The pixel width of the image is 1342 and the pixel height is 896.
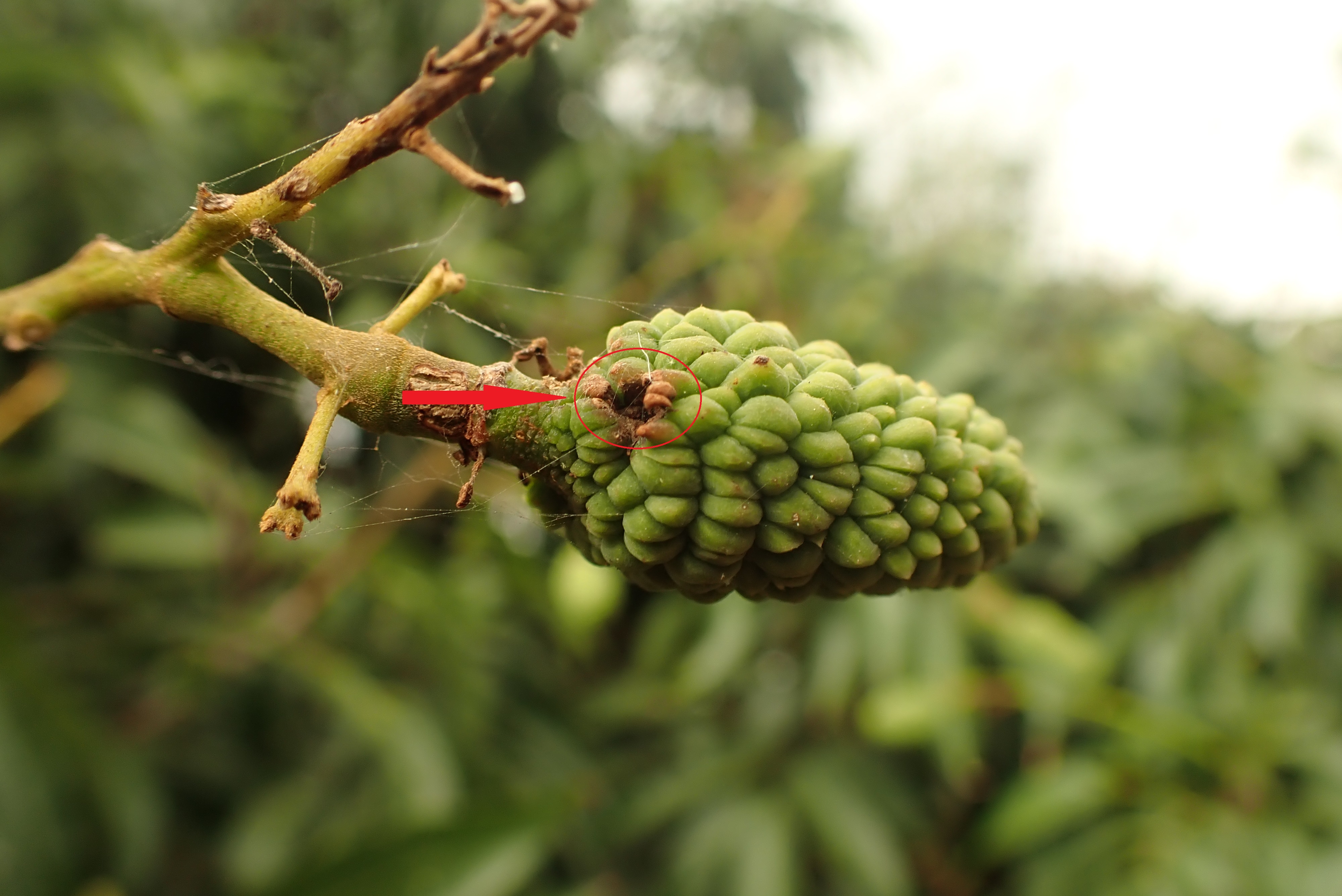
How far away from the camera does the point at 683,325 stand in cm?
98

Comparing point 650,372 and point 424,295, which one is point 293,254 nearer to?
point 424,295

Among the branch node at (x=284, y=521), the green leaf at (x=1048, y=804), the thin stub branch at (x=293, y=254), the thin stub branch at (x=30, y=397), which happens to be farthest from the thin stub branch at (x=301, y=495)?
the green leaf at (x=1048, y=804)

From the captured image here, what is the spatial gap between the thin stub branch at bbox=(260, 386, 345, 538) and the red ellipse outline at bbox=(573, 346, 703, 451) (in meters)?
0.25

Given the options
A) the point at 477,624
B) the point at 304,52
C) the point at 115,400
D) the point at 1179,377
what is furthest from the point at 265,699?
the point at 1179,377

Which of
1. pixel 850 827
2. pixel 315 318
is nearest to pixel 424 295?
pixel 315 318

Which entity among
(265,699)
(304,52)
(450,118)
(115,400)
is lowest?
(265,699)

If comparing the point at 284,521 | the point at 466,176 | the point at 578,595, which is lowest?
the point at 284,521

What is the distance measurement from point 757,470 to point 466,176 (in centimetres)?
44

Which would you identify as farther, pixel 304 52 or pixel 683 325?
pixel 304 52

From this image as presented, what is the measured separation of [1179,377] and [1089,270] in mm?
642

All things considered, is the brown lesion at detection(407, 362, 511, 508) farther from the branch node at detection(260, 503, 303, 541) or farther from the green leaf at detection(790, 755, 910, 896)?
the green leaf at detection(790, 755, 910, 896)

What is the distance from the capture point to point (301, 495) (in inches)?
31.0

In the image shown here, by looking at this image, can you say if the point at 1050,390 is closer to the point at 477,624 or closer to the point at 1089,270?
the point at 1089,270

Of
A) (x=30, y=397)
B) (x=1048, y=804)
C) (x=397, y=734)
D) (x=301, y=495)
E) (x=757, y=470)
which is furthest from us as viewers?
(x=1048, y=804)
